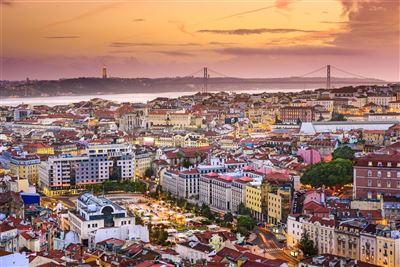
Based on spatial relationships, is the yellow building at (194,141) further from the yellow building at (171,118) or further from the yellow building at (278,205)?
the yellow building at (278,205)

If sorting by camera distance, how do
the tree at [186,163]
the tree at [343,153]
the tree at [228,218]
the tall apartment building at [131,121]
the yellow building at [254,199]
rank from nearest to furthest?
the tree at [228,218]
the yellow building at [254,199]
the tree at [343,153]
the tree at [186,163]
the tall apartment building at [131,121]

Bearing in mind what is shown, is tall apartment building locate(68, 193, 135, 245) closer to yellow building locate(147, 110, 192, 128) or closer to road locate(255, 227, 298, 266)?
road locate(255, 227, 298, 266)

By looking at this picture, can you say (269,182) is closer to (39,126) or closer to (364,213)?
(364,213)

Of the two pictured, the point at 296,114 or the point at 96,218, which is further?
the point at 296,114

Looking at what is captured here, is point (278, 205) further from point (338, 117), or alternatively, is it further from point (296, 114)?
point (296, 114)

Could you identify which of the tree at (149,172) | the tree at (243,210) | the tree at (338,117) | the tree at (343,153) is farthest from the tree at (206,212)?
the tree at (338,117)

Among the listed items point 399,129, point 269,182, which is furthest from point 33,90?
point 269,182

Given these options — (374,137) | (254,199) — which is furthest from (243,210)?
(374,137)
